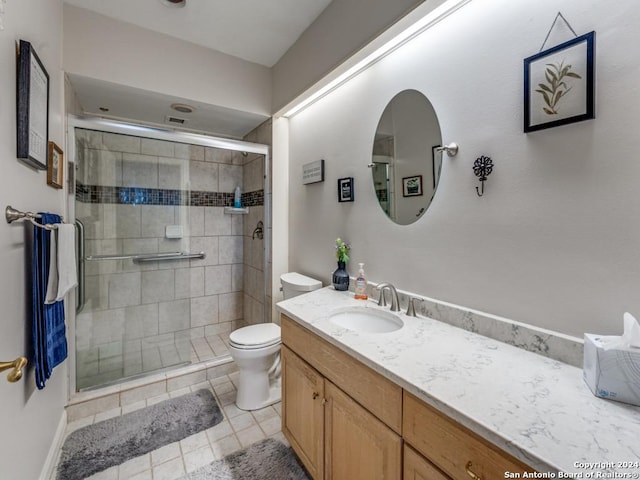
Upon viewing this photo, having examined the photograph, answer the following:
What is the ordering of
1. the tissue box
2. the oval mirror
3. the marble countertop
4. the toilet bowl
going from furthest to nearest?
the toilet bowl, the oval mirror, the tissue box, the marble countertop

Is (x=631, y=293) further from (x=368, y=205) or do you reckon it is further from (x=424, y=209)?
(x=368, y=205)

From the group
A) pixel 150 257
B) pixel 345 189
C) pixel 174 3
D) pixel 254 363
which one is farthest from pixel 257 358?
pixel 174 3

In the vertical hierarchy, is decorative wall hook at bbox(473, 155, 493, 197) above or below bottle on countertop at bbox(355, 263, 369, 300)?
above

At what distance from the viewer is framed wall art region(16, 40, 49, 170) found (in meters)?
1.12

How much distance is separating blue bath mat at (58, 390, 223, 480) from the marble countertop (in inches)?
51.2

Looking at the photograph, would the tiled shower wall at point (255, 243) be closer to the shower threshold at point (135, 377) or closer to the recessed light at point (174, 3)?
the shower threshold at point (135, 377)

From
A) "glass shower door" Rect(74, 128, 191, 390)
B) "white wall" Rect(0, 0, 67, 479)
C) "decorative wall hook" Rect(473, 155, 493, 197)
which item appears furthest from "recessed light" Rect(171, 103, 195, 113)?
"decorative wall hook" Rect(473, 155, 493, 197)

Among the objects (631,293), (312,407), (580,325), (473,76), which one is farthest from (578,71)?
(312,407)

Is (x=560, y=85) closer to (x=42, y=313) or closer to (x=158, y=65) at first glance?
(x=42, y=313)

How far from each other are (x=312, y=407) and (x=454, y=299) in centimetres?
82

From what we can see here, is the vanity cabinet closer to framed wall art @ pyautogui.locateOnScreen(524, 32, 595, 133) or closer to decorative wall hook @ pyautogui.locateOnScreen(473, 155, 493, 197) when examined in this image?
decorative wall hook @ pyautogui.locateOnScreen(473, 155, 493, 197)

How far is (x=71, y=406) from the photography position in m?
1.89

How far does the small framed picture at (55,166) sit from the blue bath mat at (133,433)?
1498 millimetres

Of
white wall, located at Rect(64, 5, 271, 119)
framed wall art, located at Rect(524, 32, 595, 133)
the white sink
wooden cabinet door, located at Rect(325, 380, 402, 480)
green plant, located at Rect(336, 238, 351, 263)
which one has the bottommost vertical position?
wooden cabinet door, located at Rect(325, 380, 402, 480)
